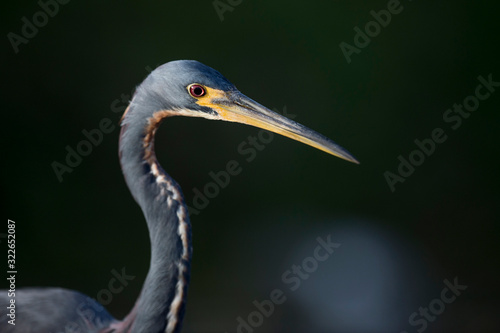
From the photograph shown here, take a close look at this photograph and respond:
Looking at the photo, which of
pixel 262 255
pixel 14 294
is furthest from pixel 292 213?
pixel 14 294

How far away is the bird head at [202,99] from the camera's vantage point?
1864 mm

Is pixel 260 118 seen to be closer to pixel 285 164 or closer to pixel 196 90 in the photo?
pixel 196 90

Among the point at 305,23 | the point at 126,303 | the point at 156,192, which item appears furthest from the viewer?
the point at 305,23

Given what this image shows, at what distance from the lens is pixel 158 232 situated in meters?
1.81

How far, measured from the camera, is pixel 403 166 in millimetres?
4641

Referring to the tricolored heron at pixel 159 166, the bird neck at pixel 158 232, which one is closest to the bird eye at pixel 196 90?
the tricolored heron at pixel 159 166

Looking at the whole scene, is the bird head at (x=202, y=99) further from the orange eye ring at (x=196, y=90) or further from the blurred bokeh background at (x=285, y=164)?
the blurred bokeh background at (x=285, y=164)

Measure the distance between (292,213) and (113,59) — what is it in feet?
6.37

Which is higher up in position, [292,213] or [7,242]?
[292,213]

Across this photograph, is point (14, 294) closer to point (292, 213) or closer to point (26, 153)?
point (26, 153)

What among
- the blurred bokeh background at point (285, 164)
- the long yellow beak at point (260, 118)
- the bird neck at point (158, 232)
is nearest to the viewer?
the bird neck at point (158, 232)

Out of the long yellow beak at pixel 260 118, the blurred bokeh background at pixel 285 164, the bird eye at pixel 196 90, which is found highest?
the long yellow beak at pixel 260 118

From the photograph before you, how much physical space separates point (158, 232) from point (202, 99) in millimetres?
479

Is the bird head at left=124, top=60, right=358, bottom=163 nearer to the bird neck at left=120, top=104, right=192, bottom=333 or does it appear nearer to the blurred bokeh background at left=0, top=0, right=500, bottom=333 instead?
the bird neck at left=120, top=104, right=192, bottom=333
